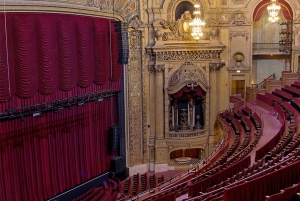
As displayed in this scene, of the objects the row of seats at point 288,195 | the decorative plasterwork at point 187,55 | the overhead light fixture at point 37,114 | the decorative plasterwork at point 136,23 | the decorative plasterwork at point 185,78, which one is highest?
the decorative plasterwork at point 136,23


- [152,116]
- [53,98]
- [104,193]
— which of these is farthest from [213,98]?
[53,98]

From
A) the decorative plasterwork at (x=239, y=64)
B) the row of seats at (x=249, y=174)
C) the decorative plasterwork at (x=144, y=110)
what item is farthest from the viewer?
the decorative plasterwork at (x=239, y=64)

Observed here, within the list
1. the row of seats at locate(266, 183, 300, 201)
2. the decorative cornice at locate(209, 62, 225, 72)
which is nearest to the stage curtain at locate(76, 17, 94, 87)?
the decorative cornice at locate(209, 62, 225, 72)

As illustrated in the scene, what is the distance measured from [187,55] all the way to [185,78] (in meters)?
0.75

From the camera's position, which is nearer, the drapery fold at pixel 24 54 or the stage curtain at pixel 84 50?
the drapery fold at pixel 24 54

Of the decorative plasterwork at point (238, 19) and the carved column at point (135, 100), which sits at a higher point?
the decorative plasterwork at point (238, 19)

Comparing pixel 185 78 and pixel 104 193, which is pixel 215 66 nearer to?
pixel 185 78

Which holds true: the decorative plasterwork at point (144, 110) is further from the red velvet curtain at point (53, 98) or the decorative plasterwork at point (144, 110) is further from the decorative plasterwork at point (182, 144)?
the red velvet curtain at point (53, 98)

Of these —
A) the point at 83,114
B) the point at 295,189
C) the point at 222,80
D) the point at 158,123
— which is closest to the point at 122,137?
the point at 158,123

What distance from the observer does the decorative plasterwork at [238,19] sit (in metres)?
13.4

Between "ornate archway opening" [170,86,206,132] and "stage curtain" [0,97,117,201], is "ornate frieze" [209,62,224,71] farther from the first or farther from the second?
"stage curtain" [0,97,117,201]

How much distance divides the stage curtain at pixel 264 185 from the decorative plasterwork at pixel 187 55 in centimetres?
828

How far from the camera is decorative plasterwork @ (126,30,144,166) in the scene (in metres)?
12.7

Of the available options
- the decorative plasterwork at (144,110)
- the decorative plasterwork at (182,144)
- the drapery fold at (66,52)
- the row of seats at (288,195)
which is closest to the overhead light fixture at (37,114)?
the drapery fold at (66,52)
